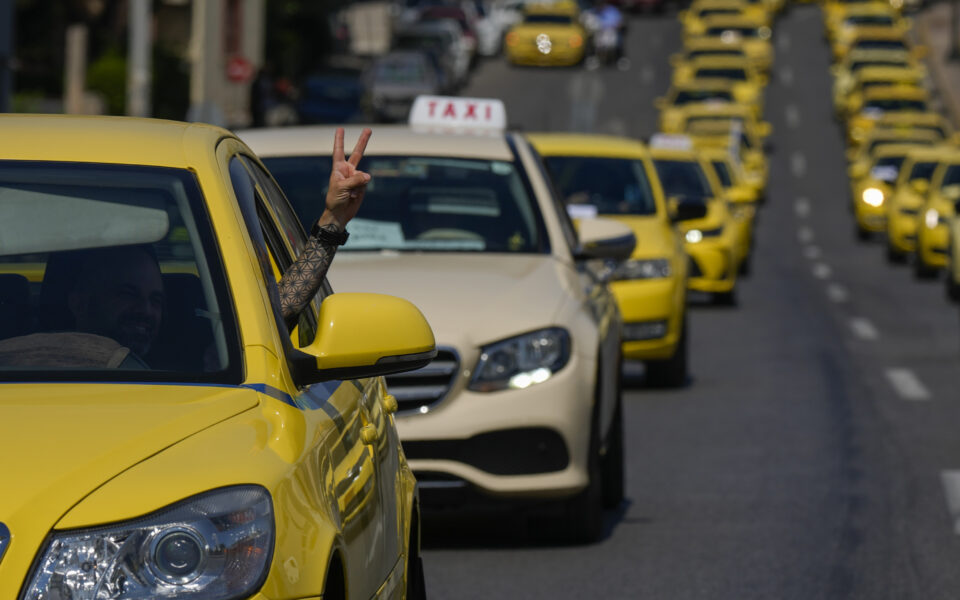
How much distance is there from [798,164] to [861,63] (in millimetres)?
8140

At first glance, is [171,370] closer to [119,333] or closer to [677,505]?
[119,333]

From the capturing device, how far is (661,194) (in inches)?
582

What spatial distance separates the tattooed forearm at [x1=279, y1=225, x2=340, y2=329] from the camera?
14.7 feet

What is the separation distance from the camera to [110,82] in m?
44.0

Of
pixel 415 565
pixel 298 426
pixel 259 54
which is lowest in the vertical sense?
pixel 259 54

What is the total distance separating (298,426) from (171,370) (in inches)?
12.5

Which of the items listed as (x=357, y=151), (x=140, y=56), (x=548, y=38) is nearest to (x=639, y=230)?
(x=357, y=151)

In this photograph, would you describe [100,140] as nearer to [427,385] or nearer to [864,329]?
[427,385]


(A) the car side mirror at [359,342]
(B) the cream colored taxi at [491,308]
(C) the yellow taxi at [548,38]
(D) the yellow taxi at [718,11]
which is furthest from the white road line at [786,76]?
(A) the car side mirror at [359,342]

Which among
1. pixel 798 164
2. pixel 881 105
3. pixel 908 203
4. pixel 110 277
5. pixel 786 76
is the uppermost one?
pixel 110 277

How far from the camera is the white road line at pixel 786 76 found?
6278 centimetres

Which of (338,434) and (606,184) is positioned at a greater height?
(338,434)

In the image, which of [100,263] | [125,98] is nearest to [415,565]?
[100,263]

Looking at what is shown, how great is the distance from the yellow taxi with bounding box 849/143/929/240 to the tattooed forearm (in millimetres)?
27018
